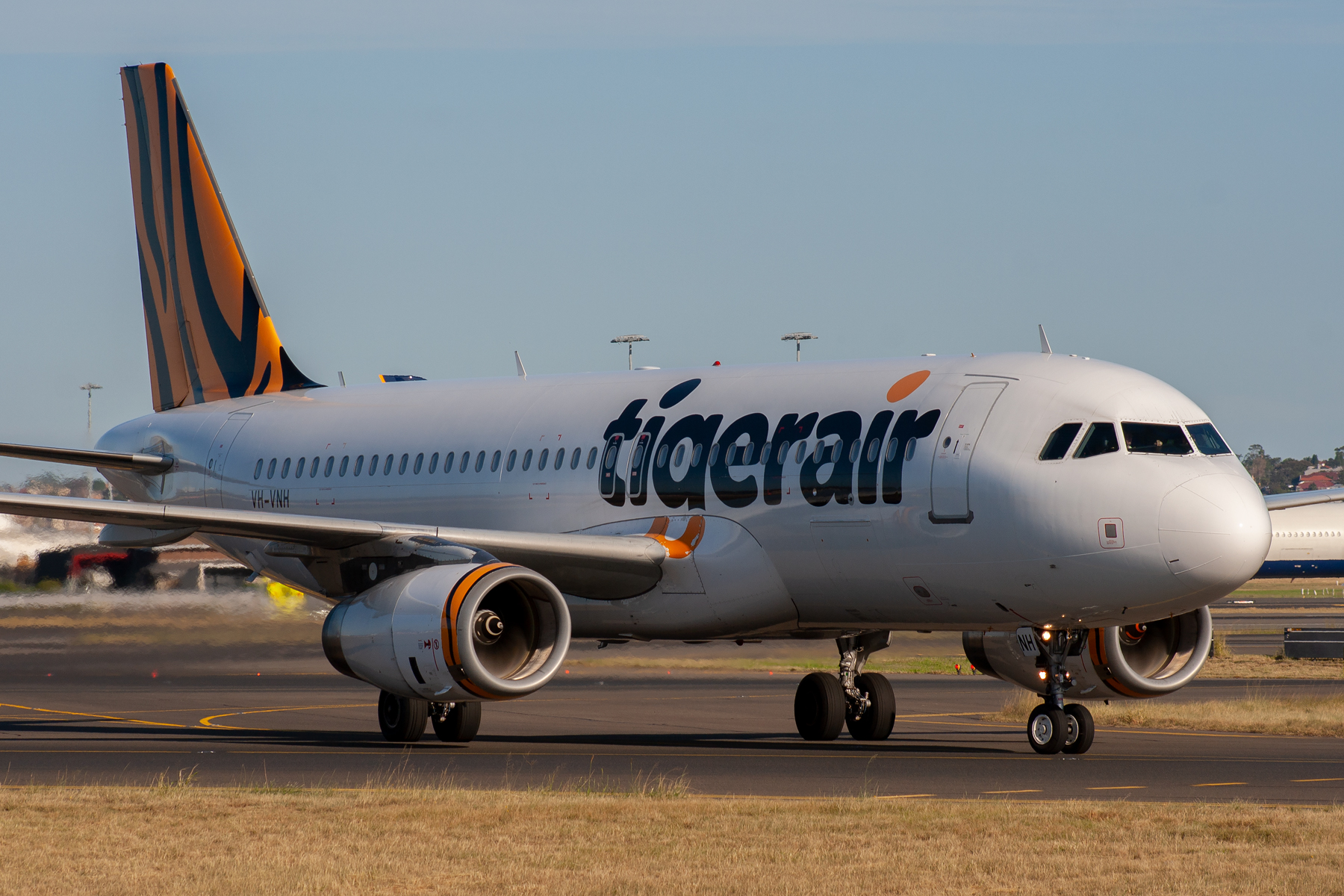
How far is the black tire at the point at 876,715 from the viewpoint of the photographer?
22641mm

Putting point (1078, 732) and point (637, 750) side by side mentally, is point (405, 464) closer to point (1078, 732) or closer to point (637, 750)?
point (637, 750)

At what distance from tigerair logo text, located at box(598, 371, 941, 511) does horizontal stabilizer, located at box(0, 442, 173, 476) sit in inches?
332

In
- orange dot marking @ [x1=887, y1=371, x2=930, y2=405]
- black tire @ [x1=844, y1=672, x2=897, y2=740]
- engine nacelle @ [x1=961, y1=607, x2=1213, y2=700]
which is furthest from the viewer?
black tire @ [x1=844, y1=672, x2=897, y2=740]

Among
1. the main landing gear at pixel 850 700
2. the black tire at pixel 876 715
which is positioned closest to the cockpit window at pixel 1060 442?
the main landing gear at pixel 850 700

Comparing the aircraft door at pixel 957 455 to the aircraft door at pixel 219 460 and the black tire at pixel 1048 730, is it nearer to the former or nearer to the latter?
the black tire at pixel 1048 730

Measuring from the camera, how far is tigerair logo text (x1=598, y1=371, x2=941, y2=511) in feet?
65.0

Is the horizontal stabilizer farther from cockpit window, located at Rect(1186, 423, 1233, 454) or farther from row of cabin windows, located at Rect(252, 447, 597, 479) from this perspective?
cockpit window, located at Rect(1186, 423, 1233, 454)

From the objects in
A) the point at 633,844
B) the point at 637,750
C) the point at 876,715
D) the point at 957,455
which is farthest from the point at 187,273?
the point at 633,844

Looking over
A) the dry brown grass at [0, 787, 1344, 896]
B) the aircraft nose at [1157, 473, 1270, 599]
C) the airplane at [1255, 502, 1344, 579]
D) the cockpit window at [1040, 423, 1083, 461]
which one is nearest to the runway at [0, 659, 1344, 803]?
the dry brown grass at [0, 787, 1344, 896]

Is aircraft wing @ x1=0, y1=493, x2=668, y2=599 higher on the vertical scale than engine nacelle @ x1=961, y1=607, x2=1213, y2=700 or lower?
higher

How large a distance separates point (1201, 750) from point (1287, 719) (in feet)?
15.3

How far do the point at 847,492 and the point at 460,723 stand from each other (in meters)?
5.87

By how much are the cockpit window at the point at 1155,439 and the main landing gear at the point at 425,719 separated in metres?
8.66

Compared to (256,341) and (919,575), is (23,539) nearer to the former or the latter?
(256,341)
